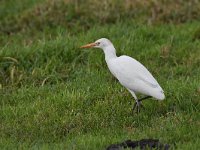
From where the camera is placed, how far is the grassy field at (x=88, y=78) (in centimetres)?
727

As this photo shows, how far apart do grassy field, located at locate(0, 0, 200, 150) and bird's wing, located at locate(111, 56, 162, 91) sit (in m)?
0.45

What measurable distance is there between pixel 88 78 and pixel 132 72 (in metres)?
1.77

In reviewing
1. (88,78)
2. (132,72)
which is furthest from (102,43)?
(88,78)

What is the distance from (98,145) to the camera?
22.1 feet

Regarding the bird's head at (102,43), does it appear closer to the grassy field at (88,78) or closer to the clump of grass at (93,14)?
the grassy field at (88,78)

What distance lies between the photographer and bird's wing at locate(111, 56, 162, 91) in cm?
763

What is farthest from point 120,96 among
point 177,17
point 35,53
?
point 177,17

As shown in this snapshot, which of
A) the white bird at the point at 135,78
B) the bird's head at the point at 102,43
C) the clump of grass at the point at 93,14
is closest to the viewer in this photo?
the white bird at the point at 135,78

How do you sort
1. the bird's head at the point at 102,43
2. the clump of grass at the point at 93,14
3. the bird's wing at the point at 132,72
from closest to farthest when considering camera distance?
the bird's wing at the point at 132,72 → the bird's head at the point at 102,43 → the clump of grass at the point at 93,14

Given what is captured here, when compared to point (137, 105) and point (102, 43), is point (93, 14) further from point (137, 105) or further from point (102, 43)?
point (137, 105)

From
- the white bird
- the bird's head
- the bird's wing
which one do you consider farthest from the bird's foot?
the bird's head

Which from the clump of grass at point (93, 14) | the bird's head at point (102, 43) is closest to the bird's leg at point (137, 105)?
the bird's head at point (102, 43)

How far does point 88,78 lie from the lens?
941cm

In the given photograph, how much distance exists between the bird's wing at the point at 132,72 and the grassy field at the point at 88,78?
45 cm
